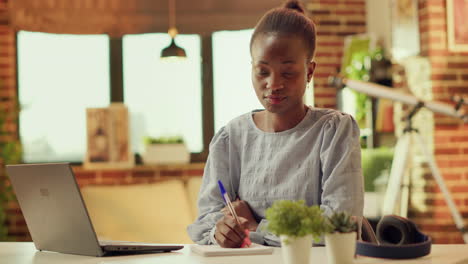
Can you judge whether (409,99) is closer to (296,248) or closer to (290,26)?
(290,26)

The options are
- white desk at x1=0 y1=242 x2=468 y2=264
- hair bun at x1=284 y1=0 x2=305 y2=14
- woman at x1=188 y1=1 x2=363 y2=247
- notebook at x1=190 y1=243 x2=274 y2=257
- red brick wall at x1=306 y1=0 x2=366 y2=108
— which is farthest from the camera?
red brick wall at x1=306 y1=0 x2=366 y2=108

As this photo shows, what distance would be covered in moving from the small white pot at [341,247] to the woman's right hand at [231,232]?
1.03ft

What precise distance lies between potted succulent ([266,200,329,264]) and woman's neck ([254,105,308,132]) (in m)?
0.53

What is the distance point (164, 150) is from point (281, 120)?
3.29 m

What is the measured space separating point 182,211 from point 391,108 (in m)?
1.71

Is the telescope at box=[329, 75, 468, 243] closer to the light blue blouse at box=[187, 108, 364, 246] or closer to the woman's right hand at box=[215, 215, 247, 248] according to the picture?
the light blue blouse at box=[187, 108, 364, 246]

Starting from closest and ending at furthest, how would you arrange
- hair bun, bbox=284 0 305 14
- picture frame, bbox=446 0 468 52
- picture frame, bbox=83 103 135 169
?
hair bun, bbox=284 0 305 14
picture frame, bbox=446 0 468 52
picture frame, bbox=83 103 135 169

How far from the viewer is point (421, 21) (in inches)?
181

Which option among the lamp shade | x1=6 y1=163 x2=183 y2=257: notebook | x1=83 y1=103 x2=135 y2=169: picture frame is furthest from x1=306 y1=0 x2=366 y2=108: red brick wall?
x1=6 y1=163 x2=183 y2=257: notebook

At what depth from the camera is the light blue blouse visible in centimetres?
161

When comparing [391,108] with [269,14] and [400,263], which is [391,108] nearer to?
[269,14]

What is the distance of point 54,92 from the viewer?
16.4ft

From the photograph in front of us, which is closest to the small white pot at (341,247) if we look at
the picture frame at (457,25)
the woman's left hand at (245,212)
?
the woman's left hand at (245,212)

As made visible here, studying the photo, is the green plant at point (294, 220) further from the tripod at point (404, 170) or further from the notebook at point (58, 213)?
the tripod at point (404, 170)
